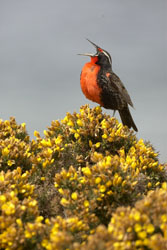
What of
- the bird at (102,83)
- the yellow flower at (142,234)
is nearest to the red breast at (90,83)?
the bird at (102,83)

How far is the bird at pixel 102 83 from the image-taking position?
754 cm

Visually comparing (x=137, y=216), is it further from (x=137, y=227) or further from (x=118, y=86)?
(x=118, y=86)

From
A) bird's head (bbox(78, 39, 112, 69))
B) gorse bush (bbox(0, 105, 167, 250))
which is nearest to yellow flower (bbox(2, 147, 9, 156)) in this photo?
gorse bush (bbox(0, 105, 167, 250))

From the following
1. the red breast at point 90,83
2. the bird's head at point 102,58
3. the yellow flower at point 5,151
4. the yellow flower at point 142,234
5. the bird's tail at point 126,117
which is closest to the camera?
the yellow flower at point 142,234

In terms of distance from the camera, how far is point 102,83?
757 cm

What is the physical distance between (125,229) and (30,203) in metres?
1.32

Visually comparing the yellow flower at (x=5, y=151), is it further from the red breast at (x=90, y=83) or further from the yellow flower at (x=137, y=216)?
→ the yellow flower at (x=137, y=216)

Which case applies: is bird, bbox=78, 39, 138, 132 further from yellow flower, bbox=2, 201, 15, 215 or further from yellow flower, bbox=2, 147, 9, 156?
yellow flower, bbox=2, 201, 15, 215

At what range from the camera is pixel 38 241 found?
3807mm

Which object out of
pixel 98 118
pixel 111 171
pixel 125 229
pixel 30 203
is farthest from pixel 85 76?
pixel 125 229

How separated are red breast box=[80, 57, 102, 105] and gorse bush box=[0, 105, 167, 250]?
652 millimetres

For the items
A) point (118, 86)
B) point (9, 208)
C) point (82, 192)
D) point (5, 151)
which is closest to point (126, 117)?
point (118, 86)

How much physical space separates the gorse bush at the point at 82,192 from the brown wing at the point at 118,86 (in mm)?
1106

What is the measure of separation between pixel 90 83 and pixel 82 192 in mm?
3552
